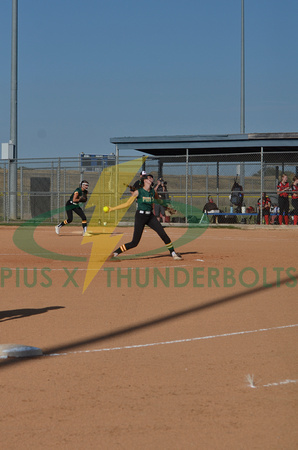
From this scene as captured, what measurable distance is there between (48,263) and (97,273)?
2251mm

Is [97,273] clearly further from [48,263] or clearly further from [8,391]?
[8,391]

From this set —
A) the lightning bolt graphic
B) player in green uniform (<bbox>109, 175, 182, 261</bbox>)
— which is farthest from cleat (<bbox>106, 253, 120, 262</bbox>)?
the lightning bolt graphic

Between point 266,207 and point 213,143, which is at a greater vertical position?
point 213,143

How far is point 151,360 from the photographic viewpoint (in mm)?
6086

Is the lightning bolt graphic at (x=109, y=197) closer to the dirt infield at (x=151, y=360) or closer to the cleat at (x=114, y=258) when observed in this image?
the cleat at (x=114, y=258)

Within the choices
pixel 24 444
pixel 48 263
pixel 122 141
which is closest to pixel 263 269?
pixel 48 263

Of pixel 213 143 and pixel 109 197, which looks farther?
pixel 109 197

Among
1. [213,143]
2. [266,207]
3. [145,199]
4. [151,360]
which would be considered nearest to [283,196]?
[266,207]

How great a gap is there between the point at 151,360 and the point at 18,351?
1276mm

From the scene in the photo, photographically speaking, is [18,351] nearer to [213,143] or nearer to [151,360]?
[151,360]

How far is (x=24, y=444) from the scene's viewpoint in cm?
398

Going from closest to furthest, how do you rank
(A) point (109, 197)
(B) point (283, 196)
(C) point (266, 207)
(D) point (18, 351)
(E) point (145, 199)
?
(D) point (18, 351)
(E) point (145, 199)
(B) point (283, 196)
(C) point (266, 207)
(A) point (109, 197)

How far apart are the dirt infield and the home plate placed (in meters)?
0.10

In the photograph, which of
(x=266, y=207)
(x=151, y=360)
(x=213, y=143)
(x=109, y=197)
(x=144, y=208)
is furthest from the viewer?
(x=109, y=197)
